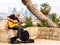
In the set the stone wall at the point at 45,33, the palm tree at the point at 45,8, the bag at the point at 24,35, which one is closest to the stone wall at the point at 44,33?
the stone wall at the point at 45,33

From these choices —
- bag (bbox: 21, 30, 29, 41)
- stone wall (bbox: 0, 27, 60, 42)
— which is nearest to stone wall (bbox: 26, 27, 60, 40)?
stone wall (bbox: 0, 27, 60, 42)

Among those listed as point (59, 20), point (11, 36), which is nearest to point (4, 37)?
point (11, 36)

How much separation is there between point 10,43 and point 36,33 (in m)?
1.91

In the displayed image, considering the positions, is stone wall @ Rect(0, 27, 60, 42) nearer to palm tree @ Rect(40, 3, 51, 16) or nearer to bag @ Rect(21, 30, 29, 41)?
bag @ Rect(21, 30, 29, 41)

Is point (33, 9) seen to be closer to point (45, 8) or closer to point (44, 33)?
point (45, 8)

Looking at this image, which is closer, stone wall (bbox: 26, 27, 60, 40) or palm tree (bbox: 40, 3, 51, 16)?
stone wall (bbox: 26, 27, 60, 40)

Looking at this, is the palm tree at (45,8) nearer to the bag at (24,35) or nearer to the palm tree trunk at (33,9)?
the palm tree trunk at (33,9)

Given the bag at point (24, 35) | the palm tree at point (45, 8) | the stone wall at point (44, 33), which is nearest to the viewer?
the bag at point (24, 35)

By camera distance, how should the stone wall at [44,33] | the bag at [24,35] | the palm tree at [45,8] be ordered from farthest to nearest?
the palm tree at [45,8] → the stone wall at [44,33] → the bag at [24,35]

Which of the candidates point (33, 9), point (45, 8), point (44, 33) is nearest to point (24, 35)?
point (44, 33)

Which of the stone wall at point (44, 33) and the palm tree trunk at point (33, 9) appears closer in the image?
the stone wall at point (44, 33)

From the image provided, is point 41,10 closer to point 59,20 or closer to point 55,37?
point 59,20

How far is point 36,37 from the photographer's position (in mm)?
11078

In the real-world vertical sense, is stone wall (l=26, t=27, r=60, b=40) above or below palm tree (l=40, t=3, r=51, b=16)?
below
